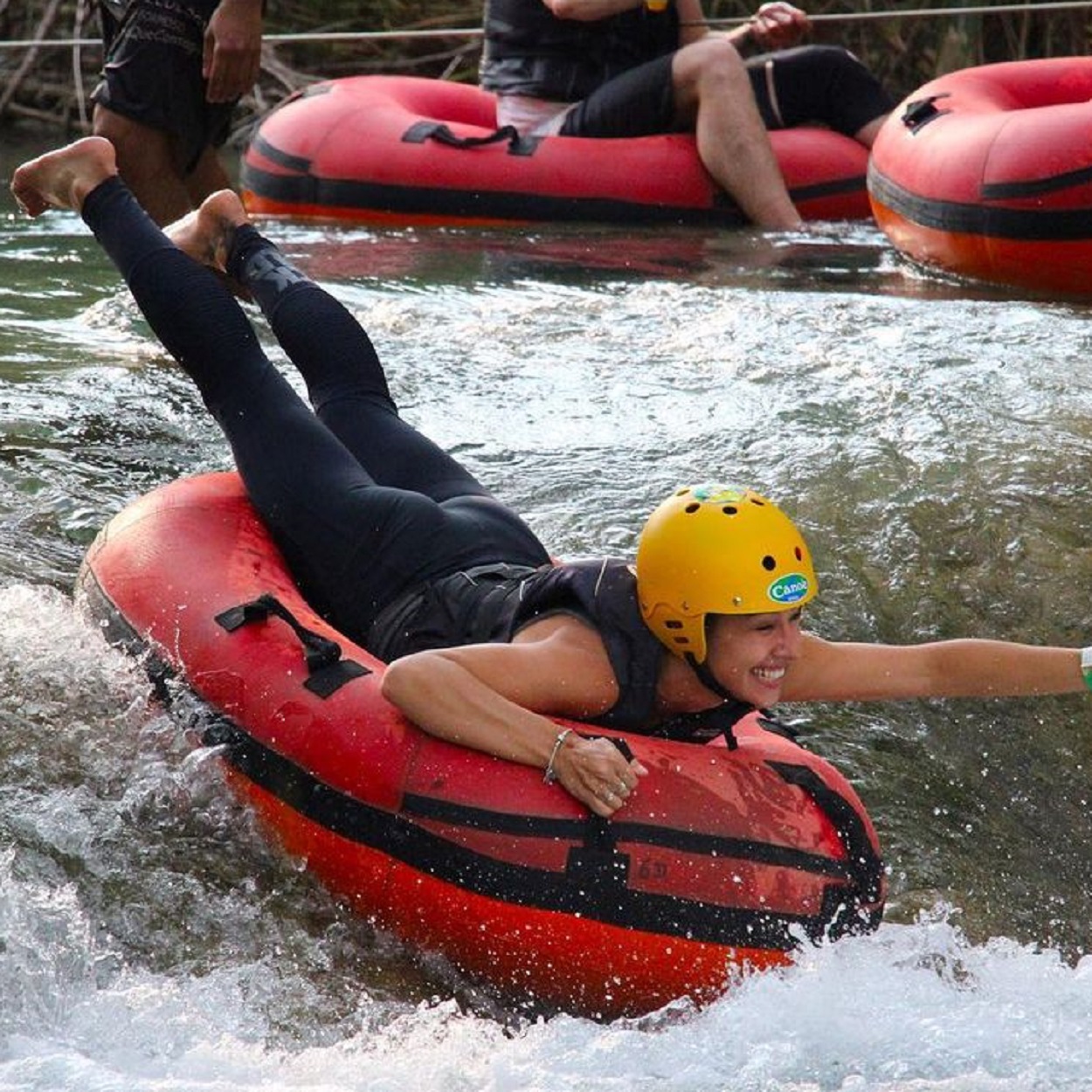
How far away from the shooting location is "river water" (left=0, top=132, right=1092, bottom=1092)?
125 inches

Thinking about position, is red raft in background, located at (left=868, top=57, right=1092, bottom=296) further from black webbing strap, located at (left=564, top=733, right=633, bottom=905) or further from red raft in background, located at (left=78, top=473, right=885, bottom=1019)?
black webbing strap, located at (left=564, top=733, right=633, bottom=905)

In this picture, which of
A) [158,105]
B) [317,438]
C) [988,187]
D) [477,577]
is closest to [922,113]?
[988,187]

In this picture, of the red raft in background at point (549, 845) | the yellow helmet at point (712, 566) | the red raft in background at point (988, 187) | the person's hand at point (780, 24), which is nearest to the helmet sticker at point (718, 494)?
the yellow helmet at point (712, 566)

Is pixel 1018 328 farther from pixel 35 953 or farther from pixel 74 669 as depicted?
pixel 35 953

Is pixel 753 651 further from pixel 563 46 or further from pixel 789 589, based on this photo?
pixel 563 46

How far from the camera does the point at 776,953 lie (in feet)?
10.5

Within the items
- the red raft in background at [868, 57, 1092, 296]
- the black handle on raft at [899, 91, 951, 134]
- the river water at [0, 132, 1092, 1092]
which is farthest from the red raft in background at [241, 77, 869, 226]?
the river water at [0, 132, 1092, 1092]

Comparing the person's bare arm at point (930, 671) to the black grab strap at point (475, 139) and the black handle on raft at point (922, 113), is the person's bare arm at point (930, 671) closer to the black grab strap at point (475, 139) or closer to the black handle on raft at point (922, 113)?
the black handle on raft at point (922, 113)

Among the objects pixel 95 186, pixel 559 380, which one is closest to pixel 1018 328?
pixel 559 380

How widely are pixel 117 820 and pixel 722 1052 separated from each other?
47.9 inches

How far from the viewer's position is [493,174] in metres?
8.73

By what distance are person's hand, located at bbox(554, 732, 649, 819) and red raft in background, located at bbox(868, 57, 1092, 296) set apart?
447 centimetres

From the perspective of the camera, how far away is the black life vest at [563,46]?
8.71m

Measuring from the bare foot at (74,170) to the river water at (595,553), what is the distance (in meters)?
0.70
